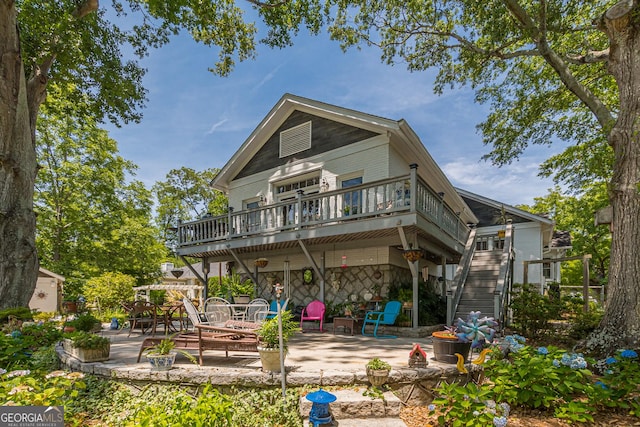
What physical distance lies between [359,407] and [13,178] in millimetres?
9097

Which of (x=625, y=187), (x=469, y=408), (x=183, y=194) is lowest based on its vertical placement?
(x=469, y=408)

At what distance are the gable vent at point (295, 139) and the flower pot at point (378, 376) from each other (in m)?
8.45

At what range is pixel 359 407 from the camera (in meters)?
3.59

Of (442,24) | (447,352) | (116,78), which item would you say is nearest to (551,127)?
(442,24)

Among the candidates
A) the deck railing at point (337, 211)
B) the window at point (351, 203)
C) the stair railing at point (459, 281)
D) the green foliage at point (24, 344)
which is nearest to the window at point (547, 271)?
the deck railing at point (337, 211)

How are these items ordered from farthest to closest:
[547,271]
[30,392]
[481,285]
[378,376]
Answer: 1. [547,271]
2. [481,285]
3. [378,376]
4. [30,392]

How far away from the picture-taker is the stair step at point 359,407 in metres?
3.56

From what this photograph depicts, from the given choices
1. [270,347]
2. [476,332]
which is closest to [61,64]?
[270,347]

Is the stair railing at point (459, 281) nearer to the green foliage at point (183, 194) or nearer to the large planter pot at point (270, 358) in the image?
the large planter pot at point (270, 358)

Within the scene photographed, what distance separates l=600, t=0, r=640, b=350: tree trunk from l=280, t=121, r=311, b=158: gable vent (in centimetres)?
784

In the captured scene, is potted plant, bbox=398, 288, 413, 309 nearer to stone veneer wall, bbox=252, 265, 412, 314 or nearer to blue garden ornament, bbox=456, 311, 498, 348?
stone veneer wall, bbox=252, 265, 412, 314

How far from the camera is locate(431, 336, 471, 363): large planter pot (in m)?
4.45

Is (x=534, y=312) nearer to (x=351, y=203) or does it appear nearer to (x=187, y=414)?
(x=351, y=203)

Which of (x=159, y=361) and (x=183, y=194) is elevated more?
(x=183, y=194)
